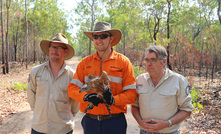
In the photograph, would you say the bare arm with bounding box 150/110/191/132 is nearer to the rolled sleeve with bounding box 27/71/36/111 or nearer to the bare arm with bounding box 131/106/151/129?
the bare arm with bounding box 131/106/151/129

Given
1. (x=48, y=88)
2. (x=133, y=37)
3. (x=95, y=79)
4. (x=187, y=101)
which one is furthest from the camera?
(x=133, y=37)

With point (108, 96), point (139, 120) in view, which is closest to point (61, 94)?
point (108, 96)

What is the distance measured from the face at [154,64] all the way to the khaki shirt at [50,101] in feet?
4.57

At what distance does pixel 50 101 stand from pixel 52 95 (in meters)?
0.10

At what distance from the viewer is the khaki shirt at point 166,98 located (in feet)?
7.07

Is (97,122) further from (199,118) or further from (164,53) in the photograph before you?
(199,118)

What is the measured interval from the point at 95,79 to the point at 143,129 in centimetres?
106

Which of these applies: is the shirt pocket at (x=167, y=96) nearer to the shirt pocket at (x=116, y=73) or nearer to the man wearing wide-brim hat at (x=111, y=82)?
the man wearing wide-brim hat at (x=111, y=82)

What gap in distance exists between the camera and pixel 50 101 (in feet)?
8.67

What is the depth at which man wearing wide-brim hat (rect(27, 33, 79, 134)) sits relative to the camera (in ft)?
8.61

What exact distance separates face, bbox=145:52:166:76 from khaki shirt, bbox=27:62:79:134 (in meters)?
1.39

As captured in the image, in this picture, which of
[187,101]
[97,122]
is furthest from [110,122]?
[187,101]

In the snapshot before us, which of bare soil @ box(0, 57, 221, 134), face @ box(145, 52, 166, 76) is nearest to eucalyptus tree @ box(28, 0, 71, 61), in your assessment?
bare soil @ box(0, 57, 221, 134)

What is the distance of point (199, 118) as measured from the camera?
5.93m
